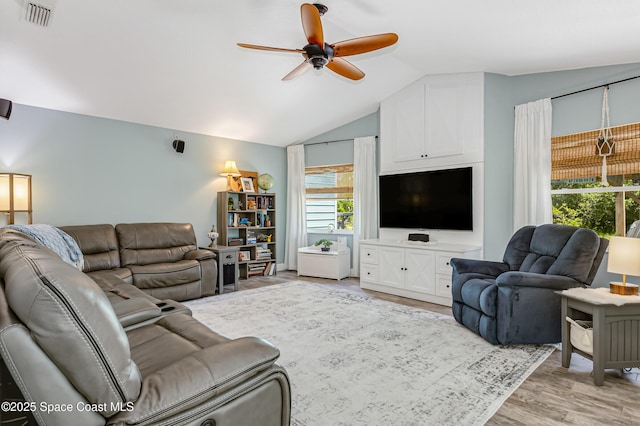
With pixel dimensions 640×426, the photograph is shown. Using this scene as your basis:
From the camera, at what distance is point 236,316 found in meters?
3.75

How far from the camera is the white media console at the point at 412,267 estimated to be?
13.8ft

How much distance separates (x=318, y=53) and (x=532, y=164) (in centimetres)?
312

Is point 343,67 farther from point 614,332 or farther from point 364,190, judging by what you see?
point 614,332

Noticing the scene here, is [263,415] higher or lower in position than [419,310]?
higher

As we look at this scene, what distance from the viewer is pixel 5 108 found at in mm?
3713

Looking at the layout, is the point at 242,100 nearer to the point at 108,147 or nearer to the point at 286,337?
the point at 108,147

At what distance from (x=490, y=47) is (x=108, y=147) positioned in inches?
194

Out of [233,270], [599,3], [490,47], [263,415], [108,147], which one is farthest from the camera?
[233,270]

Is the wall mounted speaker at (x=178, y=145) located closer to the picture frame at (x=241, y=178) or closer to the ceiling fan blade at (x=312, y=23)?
the picture frame at (x=241, y=178)

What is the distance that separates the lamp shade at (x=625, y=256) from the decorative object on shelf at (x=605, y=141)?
1.79m

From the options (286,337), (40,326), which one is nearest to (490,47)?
(286,337)

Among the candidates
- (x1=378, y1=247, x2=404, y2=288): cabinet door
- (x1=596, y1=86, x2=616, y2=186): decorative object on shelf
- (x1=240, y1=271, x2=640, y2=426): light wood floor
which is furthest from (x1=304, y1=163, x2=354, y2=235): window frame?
(x1=240, y1=271, x2=640, y2=426): light wood floor

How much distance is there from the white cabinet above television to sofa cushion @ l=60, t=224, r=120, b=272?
13.2 ft

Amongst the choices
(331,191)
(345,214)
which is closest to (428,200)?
(345,214)
